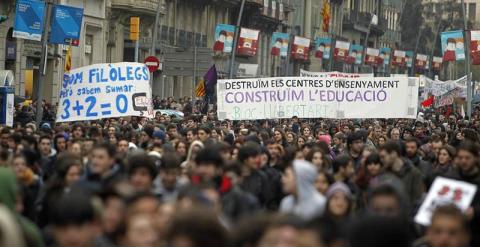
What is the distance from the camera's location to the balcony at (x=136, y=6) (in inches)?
2170

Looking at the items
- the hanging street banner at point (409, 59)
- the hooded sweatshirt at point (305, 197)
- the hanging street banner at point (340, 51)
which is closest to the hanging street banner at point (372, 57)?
the hanging street banner at point (340, 51)

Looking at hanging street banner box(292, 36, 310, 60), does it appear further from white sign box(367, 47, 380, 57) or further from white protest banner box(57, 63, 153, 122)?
white protest banner box(57, 63, 153, 122)

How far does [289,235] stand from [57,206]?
4.80 ft

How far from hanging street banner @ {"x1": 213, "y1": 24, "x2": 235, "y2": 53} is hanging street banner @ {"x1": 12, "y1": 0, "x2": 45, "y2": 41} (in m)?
25.1

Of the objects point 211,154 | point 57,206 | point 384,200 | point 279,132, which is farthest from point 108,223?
point 279,132

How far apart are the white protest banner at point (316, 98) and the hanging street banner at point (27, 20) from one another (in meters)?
4.24

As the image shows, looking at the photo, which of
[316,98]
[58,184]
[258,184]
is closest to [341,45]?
[316,98]

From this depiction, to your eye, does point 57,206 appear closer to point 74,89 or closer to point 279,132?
point 279,132

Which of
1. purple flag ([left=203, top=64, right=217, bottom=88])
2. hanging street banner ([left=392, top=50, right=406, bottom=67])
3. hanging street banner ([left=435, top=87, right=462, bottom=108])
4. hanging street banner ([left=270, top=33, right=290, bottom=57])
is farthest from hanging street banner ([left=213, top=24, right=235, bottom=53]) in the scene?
hanging street banner ([left=392, top=50, right=406, bottom=67])

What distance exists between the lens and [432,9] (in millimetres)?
145375

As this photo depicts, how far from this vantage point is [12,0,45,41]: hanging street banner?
2809 cm

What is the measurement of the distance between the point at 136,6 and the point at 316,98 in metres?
25.1

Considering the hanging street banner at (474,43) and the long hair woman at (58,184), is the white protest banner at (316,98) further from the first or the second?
the hanging street banner at (474,43)

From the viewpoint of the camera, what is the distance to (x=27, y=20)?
93.0ft
